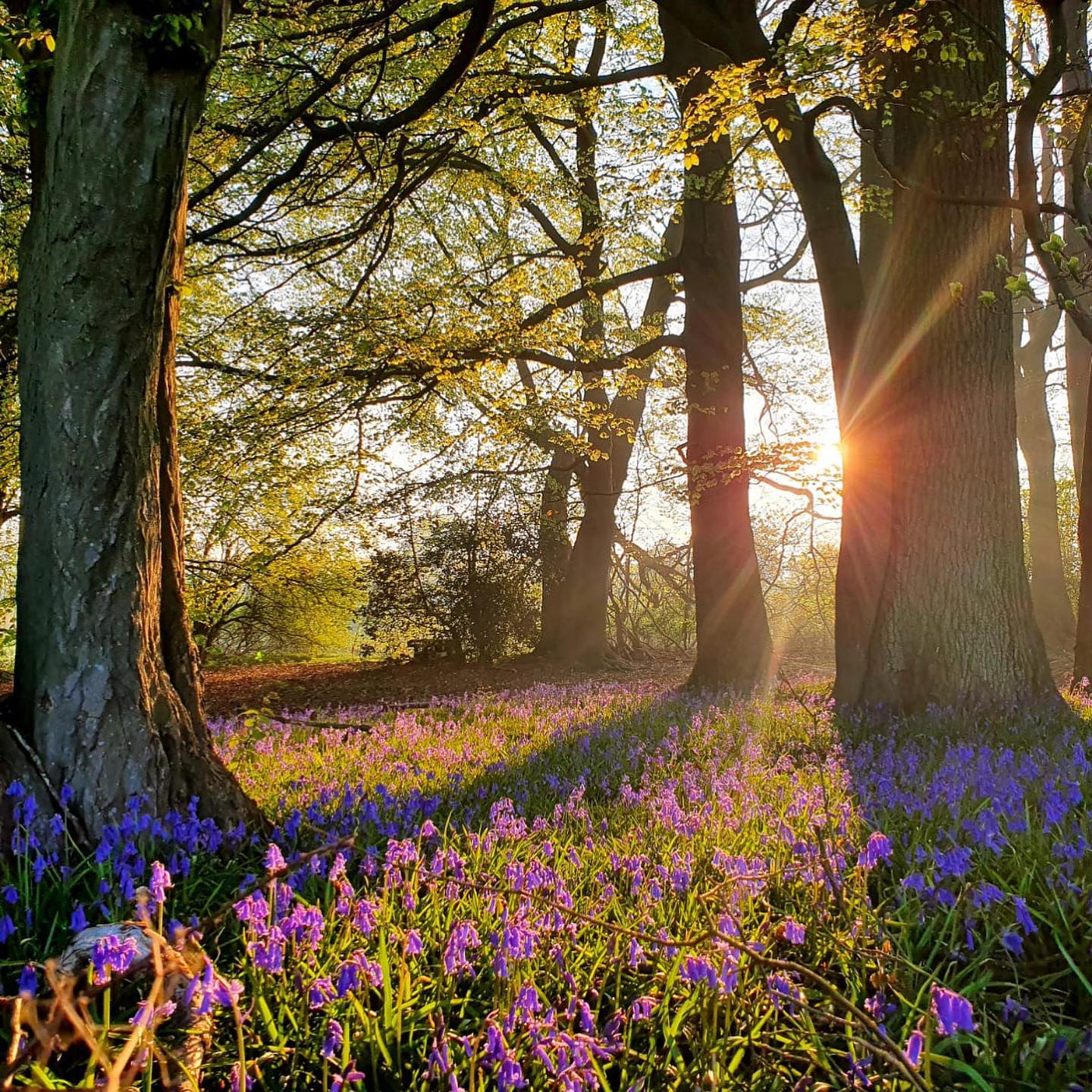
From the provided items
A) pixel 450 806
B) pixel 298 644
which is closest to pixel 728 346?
pixel 450 806

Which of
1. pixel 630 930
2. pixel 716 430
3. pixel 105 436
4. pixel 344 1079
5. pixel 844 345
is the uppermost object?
pixel 844 345

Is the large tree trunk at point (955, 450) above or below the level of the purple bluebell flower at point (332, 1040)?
above

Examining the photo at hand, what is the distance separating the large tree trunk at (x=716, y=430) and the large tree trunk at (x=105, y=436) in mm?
7123

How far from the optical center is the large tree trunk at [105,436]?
9.53 ft

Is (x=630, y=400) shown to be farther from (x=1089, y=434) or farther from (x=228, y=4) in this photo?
(x=228, y=4)

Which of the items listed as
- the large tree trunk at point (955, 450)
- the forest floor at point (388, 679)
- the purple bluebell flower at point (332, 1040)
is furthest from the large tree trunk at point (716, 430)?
the purple bluebell flower at point (332, 1040)

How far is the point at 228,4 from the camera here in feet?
11.4

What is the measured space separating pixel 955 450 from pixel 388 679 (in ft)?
35.5

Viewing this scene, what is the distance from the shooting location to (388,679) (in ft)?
46.9

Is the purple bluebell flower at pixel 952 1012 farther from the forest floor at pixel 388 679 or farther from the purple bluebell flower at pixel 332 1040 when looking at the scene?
the forest floor at pixel 388 679

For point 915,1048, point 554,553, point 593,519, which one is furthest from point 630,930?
point 554,553

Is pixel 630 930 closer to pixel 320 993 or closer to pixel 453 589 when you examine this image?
pixel 320 993

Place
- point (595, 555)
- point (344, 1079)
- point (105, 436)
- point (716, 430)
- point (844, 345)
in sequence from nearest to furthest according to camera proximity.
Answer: point (344, 1079)
point (105, 436)
point (844, 345)
point (716, 430)
point (595, 555)

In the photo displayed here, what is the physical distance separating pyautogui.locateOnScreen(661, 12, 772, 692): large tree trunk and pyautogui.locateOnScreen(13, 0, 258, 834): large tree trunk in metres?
7.12
